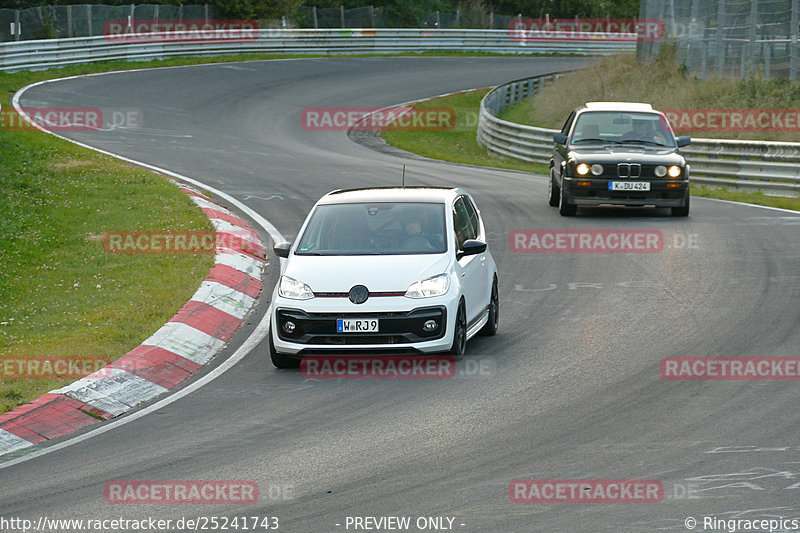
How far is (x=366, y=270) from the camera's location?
10680 mm

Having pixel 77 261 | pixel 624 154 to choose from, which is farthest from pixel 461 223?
pixel 624 154

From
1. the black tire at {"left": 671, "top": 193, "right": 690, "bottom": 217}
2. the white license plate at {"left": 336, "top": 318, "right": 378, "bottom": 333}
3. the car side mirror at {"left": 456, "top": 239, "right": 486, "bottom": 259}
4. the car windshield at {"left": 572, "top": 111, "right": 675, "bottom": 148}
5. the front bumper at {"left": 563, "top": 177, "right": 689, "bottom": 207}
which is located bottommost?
the black tire at {"left": 671, "top": 193, "right": 690, "bottom": 217}

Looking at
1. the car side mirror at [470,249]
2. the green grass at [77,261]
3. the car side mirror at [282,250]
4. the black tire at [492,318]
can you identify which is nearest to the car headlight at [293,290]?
the car side mirror at [282,250]

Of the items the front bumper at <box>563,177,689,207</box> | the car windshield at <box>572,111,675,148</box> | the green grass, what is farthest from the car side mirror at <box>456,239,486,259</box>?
the car windshield at <box>572,111,675,148</box>

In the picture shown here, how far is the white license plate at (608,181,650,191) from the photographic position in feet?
62.6

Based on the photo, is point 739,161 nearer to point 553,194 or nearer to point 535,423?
point 553,194

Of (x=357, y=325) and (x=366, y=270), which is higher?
(x=366, y=270)

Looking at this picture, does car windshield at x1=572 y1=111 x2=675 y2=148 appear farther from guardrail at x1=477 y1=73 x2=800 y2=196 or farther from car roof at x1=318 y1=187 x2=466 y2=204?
car roof at x1=318 y1=187 x2=466 y2=204

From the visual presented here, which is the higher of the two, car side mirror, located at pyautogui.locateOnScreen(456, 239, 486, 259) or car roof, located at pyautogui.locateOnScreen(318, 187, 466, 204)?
car roof, located at pyautogui.locateOnScreen(318, 187, 466, 204)

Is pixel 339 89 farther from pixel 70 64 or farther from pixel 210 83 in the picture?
pixel 70 64

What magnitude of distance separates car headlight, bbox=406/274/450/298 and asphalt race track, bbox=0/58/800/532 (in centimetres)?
72

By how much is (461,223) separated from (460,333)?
59.8 inches

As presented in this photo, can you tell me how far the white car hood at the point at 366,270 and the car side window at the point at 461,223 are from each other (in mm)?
638

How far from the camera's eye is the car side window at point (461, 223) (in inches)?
458
